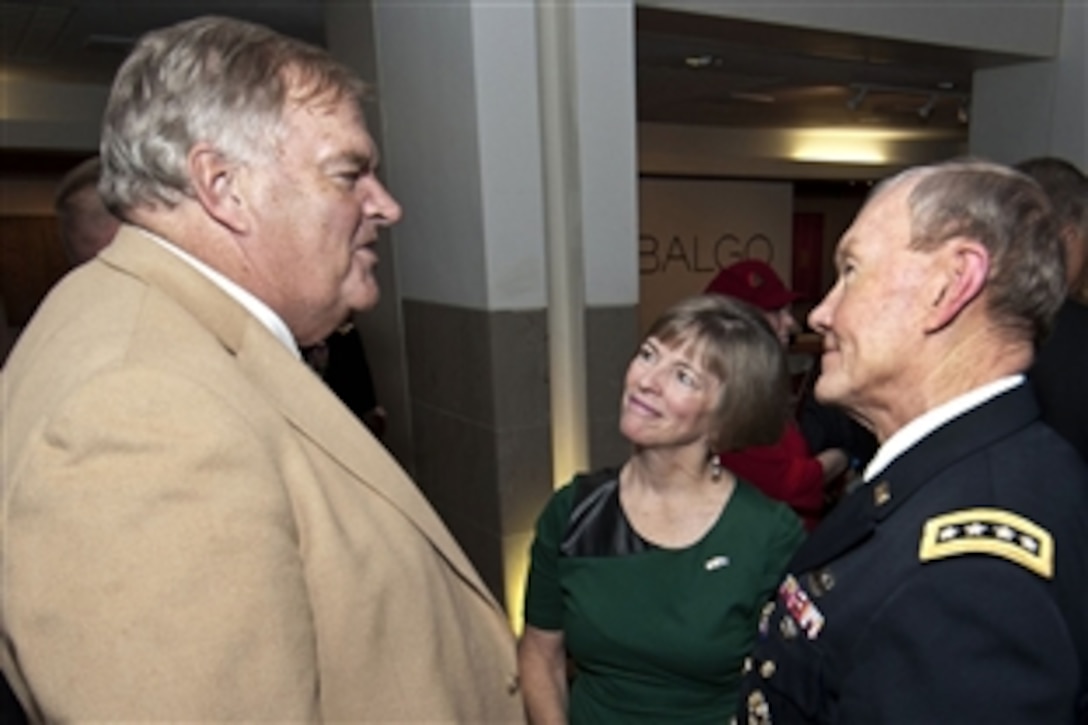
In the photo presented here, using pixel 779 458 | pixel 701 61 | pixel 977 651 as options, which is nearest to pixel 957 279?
pixel 977 651

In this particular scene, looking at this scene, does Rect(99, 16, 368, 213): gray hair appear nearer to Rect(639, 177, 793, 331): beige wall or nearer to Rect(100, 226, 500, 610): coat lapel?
Rect(100, 226, 500, 610): coat lapel

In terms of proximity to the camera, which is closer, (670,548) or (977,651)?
(977,651)

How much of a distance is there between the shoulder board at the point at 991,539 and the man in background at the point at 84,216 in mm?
2050

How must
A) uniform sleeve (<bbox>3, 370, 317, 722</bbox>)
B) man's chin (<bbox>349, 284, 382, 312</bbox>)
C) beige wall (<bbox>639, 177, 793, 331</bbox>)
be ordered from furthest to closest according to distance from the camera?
beige wall (<bbox>639, 177, 793, 331</bbox>) → man's chin (<bbox>349, 284, 382, 312</bbox>) → uniform sleeve (<bbox>3, 370, 317, 722</bbox>)

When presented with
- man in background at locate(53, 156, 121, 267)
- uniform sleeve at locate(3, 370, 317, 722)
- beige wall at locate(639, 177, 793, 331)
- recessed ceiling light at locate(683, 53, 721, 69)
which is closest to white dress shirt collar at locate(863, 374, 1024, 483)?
uniform sleeve at locate(3, 370, 317, 722)

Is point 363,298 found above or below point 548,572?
above

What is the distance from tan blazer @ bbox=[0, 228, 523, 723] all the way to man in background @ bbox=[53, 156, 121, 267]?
1.43 metres

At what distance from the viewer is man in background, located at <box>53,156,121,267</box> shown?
2.13 m

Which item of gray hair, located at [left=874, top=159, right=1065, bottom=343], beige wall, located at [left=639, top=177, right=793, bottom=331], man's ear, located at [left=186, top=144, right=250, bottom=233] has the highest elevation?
man's ear, located at [left=186, top=144, right=250, bottom=233]

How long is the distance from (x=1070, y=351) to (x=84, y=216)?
103 inches

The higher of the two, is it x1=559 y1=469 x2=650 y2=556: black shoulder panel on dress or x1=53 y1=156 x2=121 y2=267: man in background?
x1=53 y1=156 x2=121 y2=267: man in background

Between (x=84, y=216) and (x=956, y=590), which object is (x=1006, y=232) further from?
(x=84, y=216)

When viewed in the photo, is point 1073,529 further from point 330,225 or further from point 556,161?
point 556,161

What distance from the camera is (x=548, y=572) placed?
5.08 ft
